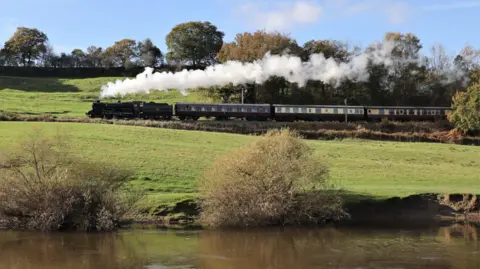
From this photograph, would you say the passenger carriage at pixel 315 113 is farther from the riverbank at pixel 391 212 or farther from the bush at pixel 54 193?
the bush at pixel 54 193

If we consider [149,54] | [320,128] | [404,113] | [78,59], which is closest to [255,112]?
[320,128]

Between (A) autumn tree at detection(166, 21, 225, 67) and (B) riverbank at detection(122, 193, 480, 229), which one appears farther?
(A) autumn tree at detection(166, 21, 225, 67)

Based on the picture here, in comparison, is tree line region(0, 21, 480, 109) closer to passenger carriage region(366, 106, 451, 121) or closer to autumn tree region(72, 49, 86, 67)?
passenger carriage region(366, 106, 451, 121)

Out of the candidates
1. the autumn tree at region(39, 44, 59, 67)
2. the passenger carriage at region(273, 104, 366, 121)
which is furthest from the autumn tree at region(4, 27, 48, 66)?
the passenger carriage at region(273, 104, 366, 121)

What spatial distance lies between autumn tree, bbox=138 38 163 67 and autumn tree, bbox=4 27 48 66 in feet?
81.6

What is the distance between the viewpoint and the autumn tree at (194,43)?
382ft

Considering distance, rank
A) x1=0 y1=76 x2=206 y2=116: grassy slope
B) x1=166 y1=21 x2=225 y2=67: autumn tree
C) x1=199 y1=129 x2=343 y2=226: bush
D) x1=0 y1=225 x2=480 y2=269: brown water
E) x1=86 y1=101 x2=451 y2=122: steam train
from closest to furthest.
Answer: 1. x1=0 y1=225 x2=480 y2=269: brown water
2. x1=199 y1=129 x2=343 y2=226: bush
3. x1=86 y1=101 x2=451 y2=122: steam train
4. x1=0 y1=76 x2=206 y2=116: grassy slope
5. x1=166 y1=21 x2=225 y2=67: autumn tree

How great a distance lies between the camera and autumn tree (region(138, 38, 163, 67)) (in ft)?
426

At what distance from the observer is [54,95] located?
90.7m

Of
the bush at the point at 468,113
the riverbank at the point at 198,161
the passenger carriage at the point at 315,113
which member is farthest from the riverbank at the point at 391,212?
the passenger carriage at the point at 315,113

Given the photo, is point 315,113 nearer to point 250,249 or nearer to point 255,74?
point 255,74

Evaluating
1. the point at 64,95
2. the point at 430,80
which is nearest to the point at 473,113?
the point at 430,80

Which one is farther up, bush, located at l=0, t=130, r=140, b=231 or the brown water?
bush, located at l=0, t=130, r=140, b=231

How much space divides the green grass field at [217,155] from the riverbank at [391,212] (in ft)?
3.41
